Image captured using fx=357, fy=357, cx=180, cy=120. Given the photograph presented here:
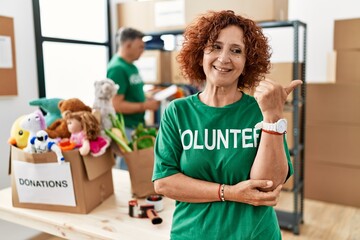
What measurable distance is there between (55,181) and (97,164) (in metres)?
0.19

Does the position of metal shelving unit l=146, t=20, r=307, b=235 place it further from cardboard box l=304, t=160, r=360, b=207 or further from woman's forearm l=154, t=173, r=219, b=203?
woman's forearm l=154, t=173, r=219, b=203

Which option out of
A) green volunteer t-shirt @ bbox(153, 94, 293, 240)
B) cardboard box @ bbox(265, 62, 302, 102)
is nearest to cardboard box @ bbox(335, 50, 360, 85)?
cardboard box @ bbox(265, 62, 302, 102)

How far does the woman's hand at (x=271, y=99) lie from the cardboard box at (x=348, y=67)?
244 centimetres

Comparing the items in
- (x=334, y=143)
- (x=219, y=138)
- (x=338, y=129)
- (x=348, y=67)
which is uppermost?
(x=348, y=67)

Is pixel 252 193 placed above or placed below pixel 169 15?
below

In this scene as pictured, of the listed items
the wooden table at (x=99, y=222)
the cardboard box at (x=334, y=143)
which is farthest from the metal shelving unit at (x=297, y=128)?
the wooden table at (x=99, y=222)

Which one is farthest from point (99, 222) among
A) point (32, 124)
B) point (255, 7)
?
point (255, 7)

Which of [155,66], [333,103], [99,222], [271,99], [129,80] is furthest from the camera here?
[155,66]

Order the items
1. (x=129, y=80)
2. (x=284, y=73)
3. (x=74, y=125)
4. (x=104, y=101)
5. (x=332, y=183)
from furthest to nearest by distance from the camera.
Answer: (x=332, y=183) → (x=284, y=73) → (x=129, y=80) → (x=104, y=101) → (x=74, y=125)

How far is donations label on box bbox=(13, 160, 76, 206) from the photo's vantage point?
1547 mm

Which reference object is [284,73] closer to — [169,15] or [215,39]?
[169,15]

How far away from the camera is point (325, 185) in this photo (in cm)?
334

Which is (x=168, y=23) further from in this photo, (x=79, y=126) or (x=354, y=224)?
(x=354, y=224)

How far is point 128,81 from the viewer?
268 centimetres
